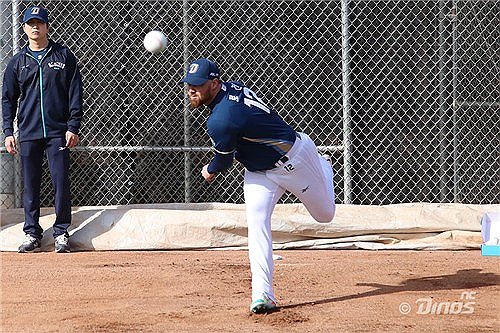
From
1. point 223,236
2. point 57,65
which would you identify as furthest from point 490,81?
point 57,65

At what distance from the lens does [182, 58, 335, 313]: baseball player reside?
5.71 m

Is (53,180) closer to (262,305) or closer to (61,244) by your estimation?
(61,244)

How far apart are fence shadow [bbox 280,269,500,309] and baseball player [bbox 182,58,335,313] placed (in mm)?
485

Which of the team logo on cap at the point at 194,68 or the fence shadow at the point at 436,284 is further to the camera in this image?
the fence shadow at the point at 436,284

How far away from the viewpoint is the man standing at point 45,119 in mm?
8500

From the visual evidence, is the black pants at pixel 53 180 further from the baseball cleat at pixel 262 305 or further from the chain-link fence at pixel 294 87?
the baseball cleat at pixel 262 305

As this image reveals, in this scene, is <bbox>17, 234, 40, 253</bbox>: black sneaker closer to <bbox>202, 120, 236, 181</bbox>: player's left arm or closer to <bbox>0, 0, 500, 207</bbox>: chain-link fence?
<bbox>0, 0, 500, 207</bbox>: chain-link fence

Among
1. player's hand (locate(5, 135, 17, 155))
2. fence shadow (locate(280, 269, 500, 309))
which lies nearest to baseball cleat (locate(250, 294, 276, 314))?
fence shadow (locate(280, 269, 500, 309))

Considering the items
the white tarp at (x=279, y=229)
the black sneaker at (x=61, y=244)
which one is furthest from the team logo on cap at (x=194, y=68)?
the black sneaker at (x=61, y=244)

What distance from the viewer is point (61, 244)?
27.9ft

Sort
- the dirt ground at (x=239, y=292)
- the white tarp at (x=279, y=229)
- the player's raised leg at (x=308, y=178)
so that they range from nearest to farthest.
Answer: the dirt ground at (x=239, y=292) → the player's raised leg at (x=308, y=178) → the white tarp at (x=279, y=229)

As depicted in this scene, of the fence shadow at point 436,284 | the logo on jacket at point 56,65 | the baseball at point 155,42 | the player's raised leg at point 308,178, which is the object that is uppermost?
the baseball at point 155,42

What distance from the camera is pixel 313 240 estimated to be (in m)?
8.89

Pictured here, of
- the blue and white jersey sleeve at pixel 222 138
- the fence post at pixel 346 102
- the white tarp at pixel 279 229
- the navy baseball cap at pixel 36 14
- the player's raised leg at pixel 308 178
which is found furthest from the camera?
the fence post at pixel 346 102
